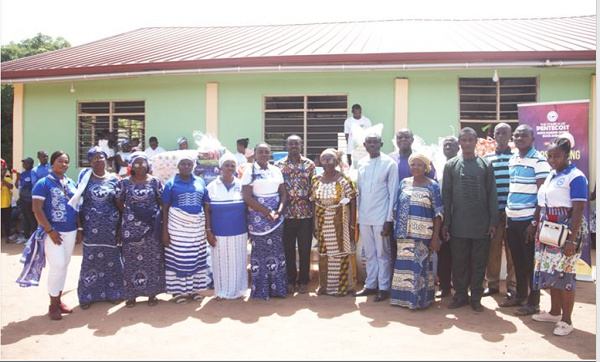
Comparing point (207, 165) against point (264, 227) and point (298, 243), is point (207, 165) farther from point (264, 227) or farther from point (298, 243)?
point (298, 243)

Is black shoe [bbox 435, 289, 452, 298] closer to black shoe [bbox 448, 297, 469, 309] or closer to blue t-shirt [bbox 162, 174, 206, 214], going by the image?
black shoe [bbox 448, 297, 469, 309]

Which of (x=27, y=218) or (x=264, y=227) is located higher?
(x=264, y=227)

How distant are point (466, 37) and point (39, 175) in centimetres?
873

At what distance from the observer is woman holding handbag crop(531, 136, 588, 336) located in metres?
3.93

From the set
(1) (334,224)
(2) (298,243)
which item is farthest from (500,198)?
(2) (298,243)

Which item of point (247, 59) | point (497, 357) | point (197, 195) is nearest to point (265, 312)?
point (197, 195)

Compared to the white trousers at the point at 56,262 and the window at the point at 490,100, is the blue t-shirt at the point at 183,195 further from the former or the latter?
the window at the point at 490,100

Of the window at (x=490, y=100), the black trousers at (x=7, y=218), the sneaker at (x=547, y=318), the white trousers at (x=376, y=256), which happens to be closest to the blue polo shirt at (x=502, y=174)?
the sneaker at (x=547, y=318)

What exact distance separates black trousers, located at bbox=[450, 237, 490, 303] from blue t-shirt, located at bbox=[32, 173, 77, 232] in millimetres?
3765

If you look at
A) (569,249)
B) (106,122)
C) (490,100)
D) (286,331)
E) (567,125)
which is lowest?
(286,331)

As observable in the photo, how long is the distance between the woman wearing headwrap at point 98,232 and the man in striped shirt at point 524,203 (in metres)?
3.95

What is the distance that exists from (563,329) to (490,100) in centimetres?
597

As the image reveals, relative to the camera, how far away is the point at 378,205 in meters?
5.10

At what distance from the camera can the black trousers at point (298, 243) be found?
17.6 ft
